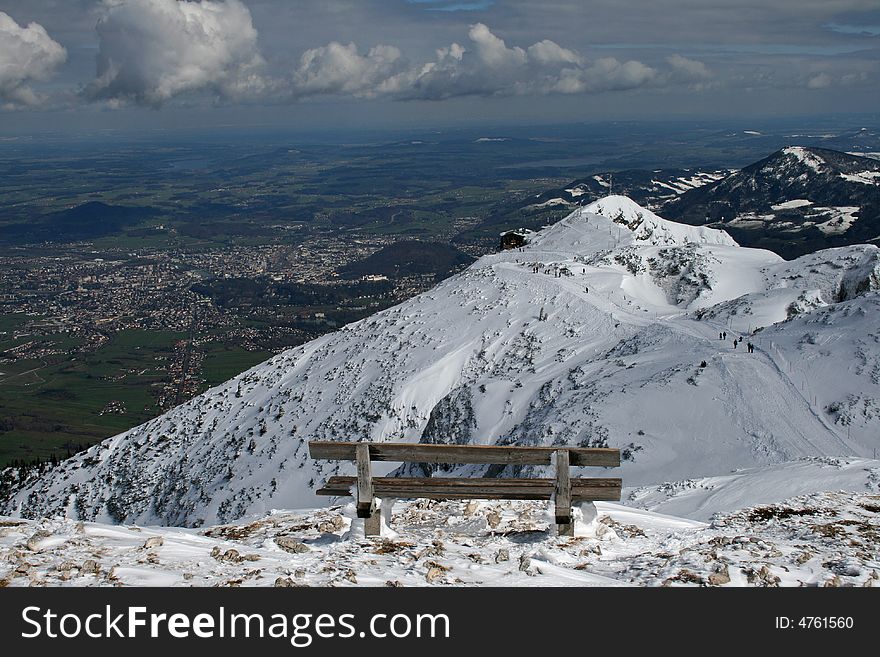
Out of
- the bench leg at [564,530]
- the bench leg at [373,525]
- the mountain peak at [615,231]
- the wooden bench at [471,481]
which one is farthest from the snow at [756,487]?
the mountain peak at [615,231]

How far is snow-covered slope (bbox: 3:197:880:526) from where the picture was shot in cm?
2772

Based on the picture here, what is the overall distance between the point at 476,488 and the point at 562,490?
1.22 meters

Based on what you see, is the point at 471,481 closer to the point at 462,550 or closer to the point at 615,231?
the point at 462,550

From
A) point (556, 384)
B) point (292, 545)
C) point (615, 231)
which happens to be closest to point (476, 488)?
point (292, 545)

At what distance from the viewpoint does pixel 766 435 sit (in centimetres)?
2594

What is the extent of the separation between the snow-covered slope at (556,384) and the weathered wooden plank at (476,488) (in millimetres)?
14469

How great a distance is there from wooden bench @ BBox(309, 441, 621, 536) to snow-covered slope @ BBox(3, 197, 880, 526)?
47.7 ft

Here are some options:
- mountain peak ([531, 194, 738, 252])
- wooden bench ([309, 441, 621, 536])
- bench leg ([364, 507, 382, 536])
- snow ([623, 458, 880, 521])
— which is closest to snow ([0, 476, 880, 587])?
bench leg ([364, 507, 382, 536])

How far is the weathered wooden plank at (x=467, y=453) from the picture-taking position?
10.0 meters

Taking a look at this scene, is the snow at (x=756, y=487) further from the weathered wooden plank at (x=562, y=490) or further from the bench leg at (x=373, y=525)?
the bench leg at (x=373, y=525)

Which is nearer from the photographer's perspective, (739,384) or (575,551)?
(575,551)
